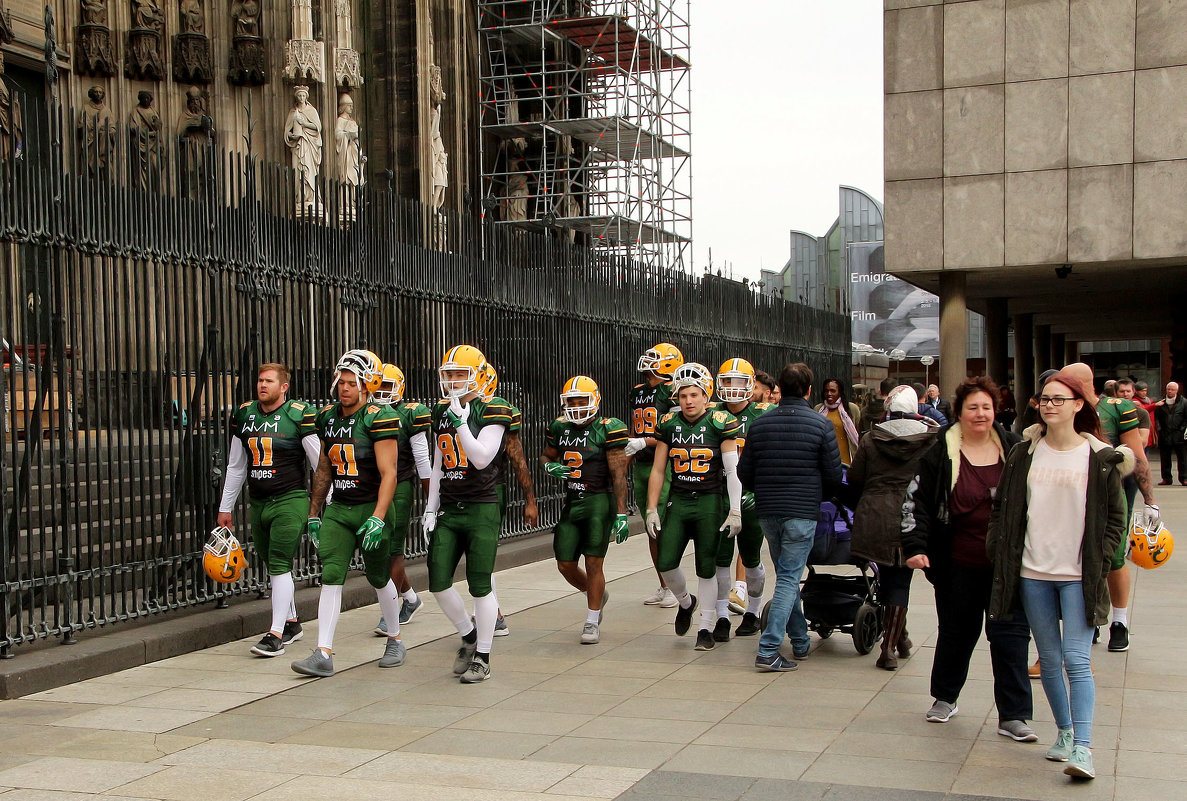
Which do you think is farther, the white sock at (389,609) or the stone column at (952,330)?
the stone column at (952,330)

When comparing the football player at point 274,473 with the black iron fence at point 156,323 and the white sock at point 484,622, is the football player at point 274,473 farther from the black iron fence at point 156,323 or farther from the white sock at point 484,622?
the white sock at point 484,622

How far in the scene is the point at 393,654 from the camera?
27.9ft

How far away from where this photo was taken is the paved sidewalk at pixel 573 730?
5.73 m

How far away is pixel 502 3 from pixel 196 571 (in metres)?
22.0

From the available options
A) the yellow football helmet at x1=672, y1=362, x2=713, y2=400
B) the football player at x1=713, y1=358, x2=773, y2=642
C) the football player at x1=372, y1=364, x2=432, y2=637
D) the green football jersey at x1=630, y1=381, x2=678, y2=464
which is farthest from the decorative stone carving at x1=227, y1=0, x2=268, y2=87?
the football player at x1=713, y1=358, x2=773, y2=642

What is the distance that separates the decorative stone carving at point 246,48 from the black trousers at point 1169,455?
16394 millimetres

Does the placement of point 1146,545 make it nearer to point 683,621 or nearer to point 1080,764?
point 683,621

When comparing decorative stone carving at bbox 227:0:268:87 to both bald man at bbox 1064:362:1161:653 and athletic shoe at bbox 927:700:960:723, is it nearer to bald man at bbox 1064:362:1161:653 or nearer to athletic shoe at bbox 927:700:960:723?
bald man at bbox 1064:362:1161:653

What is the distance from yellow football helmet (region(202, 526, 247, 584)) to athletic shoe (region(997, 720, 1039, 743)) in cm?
494

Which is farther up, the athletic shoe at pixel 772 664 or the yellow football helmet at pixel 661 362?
the yellow football helmet at pixel 661 362

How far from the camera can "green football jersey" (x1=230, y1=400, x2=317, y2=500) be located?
8.71m

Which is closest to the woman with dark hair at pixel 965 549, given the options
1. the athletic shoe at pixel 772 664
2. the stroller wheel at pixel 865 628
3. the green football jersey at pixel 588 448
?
the athletic shoe at pixel 772 664

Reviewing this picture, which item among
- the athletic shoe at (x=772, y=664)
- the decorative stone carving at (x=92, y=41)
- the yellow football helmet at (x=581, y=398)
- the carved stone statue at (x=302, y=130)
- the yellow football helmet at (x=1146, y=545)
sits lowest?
the athletic shoe at (x=772, y=664)

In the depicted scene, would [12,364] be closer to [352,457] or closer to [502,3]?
[352,457]
